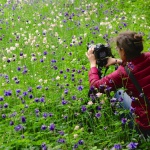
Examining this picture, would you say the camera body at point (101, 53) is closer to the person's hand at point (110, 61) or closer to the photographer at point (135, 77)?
the person's hand at point (110, 61)

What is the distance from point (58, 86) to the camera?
13.9 feet

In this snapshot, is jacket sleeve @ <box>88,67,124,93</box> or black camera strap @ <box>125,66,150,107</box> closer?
black camera strap @ <box>125,66,150,107</box>

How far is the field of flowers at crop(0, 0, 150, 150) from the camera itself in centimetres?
327

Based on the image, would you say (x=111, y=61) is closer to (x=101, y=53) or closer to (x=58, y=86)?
(x=101, y=53)

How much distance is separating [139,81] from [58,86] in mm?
1319

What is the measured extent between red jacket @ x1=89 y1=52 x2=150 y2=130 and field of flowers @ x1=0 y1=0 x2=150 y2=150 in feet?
0.50

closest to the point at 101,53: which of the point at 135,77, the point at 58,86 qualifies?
the point at 135,77

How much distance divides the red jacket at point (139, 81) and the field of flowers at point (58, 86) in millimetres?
151

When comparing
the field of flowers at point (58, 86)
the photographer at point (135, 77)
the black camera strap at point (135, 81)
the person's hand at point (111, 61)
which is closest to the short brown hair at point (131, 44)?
the photographer at point (135, 77)

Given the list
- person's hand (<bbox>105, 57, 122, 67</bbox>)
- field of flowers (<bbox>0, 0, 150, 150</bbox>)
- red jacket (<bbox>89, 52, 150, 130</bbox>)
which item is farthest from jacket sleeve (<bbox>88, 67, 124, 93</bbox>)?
person's hand (<bbox>105, 57, 122, 67</bbox>)

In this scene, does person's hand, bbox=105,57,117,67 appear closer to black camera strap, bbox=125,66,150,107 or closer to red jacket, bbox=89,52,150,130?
red jacket, bbox=89,52,150,130

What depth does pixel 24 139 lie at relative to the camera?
3.14 meters

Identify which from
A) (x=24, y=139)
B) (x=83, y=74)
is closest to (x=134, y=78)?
(x=24, y=139)

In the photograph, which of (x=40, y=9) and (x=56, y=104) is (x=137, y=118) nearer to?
(x=56, y=104)
